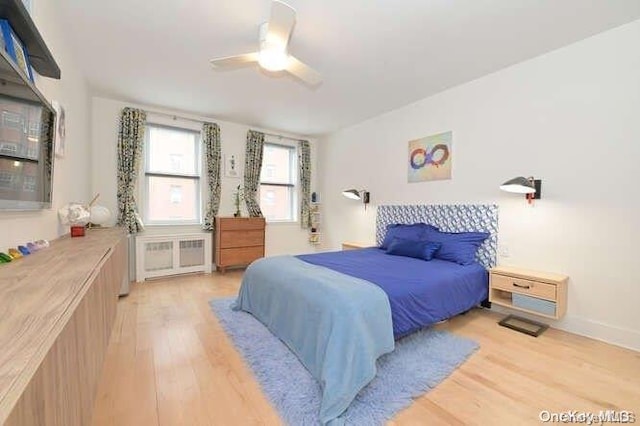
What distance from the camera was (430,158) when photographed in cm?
364

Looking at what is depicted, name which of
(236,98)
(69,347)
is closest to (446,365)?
(69,347)

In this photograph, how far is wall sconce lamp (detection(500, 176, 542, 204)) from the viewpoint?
101 inches

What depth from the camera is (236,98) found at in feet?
12.4

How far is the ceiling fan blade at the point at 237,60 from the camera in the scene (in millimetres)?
2264

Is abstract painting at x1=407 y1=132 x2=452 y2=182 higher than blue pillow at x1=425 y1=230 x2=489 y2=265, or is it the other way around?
abstract painting at x1=407 y1=132 x2=452 y2=182

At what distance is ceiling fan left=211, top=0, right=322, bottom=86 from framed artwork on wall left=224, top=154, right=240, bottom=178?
2.50 metres

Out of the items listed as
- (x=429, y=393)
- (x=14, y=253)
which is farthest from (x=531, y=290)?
(x=14, y=253)

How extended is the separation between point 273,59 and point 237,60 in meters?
0.31

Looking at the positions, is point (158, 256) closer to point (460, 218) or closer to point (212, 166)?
point (212, 166)

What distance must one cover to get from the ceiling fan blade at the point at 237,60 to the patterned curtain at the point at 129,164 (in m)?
2.37

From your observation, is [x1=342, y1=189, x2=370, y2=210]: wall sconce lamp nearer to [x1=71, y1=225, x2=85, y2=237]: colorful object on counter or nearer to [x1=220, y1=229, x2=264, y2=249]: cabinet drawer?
[x1=220, y1=229, x2=264, y2=249]: cabinet drawer

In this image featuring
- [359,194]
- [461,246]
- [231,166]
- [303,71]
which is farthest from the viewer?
[231,166]

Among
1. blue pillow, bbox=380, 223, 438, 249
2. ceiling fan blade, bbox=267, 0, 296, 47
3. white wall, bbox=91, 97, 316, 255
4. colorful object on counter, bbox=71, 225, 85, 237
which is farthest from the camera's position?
white wall, bbox=91, 97, 316, 255

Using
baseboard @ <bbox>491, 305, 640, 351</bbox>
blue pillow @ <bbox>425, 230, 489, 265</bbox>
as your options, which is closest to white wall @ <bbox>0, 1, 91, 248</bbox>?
blue pillow @ <bbox>425, 230, 489, 265</bbox>
